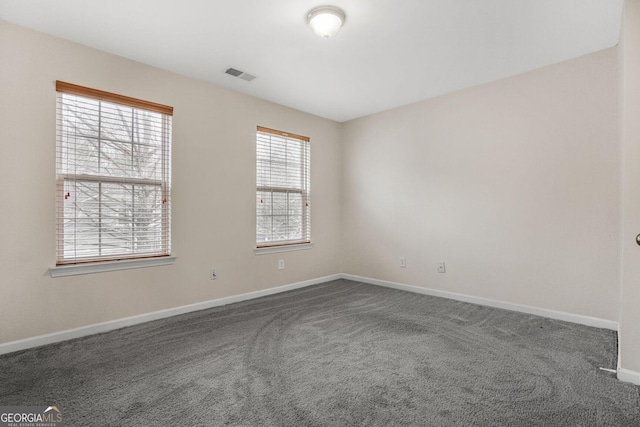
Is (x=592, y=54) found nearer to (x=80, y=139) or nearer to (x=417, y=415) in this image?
(x=417, y=415)

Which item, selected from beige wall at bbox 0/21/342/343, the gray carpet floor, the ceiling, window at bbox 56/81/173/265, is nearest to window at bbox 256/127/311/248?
beige wall at bbox 0/21/342/343

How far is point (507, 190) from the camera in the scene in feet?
11.5

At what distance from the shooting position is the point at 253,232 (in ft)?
13.3

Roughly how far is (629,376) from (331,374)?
185 centimetres

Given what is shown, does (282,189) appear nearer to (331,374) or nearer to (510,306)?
(331,374)

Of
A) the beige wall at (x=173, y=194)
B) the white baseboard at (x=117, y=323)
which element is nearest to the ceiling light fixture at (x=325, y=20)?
the beige wall at (x=173, y=194)

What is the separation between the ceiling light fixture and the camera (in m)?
2.30

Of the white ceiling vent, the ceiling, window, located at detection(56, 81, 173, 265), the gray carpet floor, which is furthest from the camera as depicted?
the white ceiling vent

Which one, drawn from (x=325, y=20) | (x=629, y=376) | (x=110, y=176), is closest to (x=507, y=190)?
(x=629, y=376)

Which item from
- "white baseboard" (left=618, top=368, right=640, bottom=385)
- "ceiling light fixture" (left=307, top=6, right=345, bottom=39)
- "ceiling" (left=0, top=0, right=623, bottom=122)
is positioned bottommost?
"white baseboard" (left=618, top=368, right=640, bottom=385)

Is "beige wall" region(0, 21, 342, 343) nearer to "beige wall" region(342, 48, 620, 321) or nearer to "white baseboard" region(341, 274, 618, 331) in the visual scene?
"beige wall" region(342, 48, 620, 321)

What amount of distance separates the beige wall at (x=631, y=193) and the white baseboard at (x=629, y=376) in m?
0.03

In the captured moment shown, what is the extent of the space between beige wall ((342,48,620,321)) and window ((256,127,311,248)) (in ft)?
3.08

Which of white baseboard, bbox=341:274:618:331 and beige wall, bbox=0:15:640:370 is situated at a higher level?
beige wall, bbox=0:15:640:370
